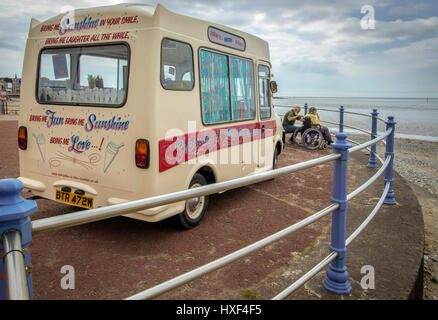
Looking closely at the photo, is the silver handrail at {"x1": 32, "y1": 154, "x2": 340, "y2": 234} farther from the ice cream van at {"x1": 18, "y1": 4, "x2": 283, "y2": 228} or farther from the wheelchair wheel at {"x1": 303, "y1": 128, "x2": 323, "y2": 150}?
the wheelchair wheel at {"x1": 303, "y1": 128, "x2": 323, "y2": 150}

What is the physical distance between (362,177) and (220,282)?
5173 mm

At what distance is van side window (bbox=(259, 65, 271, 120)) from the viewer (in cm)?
678

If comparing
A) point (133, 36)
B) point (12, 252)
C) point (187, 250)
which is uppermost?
point (133, 36)

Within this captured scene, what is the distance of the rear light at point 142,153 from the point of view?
3.91 metres

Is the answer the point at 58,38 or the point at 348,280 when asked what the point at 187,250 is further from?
the point at 58,38

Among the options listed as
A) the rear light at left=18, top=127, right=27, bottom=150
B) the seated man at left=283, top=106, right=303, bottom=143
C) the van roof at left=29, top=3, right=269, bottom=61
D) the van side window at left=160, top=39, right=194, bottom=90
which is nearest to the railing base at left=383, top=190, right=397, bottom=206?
the van side window at left=160, top=39, right=194, bottom=90

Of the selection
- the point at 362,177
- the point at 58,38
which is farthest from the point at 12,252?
the point at 362,177

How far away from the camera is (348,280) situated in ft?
9.57

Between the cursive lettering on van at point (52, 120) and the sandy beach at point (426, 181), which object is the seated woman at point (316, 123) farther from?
the cursive lettering on van at point (52, 120)

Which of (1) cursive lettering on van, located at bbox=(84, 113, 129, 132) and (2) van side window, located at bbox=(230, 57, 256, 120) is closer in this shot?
(1) cursive lettering on van, located at bbox=(84, 113, 129, 132)

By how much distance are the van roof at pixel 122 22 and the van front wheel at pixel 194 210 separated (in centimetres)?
192

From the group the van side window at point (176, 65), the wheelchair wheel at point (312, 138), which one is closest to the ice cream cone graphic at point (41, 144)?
the van side window at point (176, 65)

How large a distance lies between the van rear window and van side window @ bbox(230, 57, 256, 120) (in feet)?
6.71

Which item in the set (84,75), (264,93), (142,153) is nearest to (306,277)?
(142,153)
